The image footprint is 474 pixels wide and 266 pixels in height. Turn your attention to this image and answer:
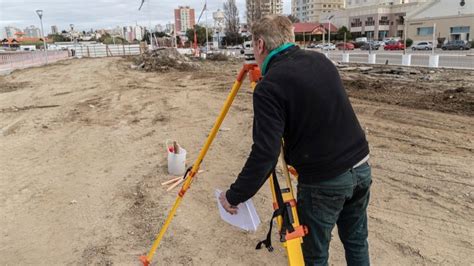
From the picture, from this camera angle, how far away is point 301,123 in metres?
1.97

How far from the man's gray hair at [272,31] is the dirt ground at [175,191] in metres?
2.08

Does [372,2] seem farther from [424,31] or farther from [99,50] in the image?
[99,50]

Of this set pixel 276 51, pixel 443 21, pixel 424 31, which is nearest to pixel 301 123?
pixel 276 51

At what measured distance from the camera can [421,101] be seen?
10.1 m

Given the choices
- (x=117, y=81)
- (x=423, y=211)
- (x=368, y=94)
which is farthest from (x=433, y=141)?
(x=117, y=81)

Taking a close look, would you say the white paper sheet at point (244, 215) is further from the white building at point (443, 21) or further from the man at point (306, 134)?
the white building at point (443, 21)

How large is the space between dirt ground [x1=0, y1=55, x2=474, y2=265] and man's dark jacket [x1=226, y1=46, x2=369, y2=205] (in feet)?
5.38

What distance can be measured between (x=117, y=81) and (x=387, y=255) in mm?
15048

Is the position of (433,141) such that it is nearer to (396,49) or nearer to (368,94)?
(368,94)

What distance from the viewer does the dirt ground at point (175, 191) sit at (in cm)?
361

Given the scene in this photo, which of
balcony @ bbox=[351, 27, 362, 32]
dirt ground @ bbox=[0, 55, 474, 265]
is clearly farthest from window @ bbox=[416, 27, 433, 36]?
dirt ground @ bbox=[0, 55, 474, 265]

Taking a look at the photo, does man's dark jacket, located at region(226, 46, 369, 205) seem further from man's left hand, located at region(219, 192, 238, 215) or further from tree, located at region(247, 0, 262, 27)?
tree, located at region(247, 0, 262, 27)

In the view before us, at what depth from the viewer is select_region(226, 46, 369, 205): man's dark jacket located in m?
1.88

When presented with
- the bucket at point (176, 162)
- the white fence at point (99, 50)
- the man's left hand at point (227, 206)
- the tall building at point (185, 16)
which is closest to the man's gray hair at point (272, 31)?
the man's left hand at point (227, 206)
